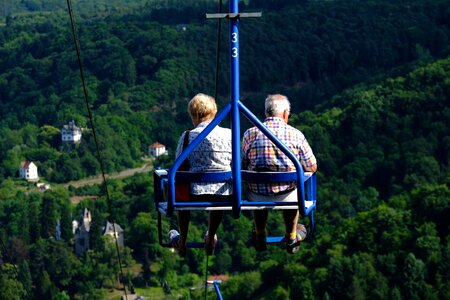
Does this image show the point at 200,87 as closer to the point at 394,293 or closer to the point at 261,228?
the point at 394,293

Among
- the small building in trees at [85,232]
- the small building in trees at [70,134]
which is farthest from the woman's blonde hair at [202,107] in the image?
the small building in trees at [70,134]

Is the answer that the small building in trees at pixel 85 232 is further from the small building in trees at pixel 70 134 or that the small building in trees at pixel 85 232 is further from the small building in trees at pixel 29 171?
the small building in trees at pixel 70 134

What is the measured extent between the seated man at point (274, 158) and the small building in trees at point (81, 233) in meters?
96.7

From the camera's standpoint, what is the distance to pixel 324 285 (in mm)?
75625

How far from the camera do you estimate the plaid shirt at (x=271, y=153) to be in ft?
37.7

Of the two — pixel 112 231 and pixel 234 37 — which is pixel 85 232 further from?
pixel 234 37

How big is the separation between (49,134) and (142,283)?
6934cm

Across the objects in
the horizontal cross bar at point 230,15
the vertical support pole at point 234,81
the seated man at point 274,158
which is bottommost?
the seated man at point 274,158

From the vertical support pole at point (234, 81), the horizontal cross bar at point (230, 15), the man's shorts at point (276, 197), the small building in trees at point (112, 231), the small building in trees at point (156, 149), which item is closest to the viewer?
the horizontal cross bar at point (230, 15)

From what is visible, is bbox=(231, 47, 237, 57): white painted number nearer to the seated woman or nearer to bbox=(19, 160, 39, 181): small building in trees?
the seated woman

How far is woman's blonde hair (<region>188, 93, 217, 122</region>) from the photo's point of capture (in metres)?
11.6

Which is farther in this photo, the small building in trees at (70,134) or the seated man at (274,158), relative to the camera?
the small building in trees at (70,134)

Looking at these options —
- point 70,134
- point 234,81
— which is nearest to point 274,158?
point 234,81

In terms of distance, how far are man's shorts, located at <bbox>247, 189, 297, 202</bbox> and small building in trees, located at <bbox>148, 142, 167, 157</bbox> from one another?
14782cm
